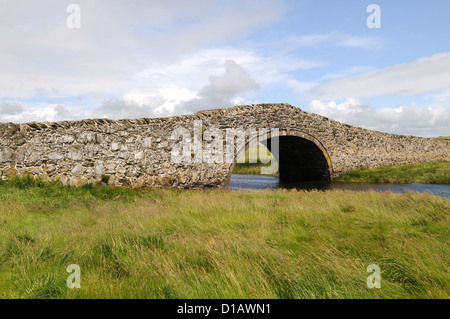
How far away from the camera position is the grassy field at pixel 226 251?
330 centimetres

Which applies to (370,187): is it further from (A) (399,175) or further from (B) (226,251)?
(B) (226,251)

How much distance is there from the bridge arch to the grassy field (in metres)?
9.97

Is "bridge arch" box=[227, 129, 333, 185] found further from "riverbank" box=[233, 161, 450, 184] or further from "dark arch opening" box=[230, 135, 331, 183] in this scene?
"riverbank" box=[233, 161, 450, 184]

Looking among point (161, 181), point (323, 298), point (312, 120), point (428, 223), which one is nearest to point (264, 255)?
point (323, 298)

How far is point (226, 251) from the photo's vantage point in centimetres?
427

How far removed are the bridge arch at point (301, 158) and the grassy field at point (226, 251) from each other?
997 centimetres

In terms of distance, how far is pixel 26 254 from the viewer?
4.27 meters

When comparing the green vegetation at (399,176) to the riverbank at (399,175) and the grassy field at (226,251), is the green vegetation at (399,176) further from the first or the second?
the grassy field at (226,251)

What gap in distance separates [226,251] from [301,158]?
18666mm

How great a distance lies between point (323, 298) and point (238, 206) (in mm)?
4819

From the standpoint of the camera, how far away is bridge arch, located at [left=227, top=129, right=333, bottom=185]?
18.4 m

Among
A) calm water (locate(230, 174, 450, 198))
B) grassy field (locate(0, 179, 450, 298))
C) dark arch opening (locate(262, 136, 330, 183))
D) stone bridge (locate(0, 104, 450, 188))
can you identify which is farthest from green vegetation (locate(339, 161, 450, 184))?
grassy field (locate(0, 179, 450, 298))

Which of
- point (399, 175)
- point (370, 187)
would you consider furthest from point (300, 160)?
point (399, 175)
